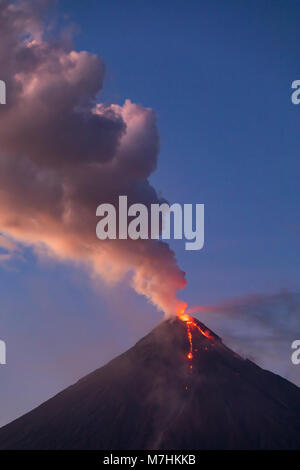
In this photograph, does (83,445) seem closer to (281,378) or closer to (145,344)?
(145,344)

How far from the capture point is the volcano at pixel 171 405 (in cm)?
10806

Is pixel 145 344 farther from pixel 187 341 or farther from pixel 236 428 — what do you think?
pixel 236 428

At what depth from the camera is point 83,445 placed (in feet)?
356

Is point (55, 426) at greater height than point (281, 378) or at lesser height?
lesser

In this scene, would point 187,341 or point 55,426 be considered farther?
point 187,341

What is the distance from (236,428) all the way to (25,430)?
145 feet

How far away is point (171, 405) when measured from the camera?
392ft

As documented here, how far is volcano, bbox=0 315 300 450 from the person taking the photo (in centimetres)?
10806

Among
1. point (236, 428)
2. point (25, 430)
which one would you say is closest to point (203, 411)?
point (236, 428)

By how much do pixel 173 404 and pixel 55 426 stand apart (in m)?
24.9
